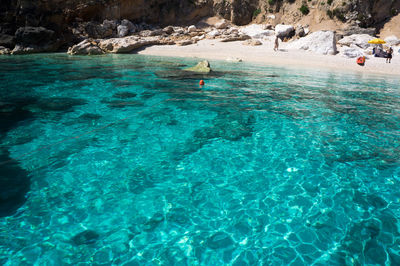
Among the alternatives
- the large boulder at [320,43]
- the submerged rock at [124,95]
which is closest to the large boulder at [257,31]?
the large boulder at [320,43]

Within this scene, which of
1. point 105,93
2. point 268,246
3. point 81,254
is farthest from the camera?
point 105,93

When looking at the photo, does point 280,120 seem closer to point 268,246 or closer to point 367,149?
point 367,149

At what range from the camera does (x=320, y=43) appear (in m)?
25.0

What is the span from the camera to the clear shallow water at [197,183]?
3.18 metres

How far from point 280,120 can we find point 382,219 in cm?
436

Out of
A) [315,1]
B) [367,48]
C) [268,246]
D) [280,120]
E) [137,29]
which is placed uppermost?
[315,1]

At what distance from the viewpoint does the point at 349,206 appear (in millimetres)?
4004

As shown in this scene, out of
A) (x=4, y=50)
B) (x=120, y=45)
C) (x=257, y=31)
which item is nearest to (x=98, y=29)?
(x=120, y=45)

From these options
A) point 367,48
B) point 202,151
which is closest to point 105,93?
point 202,151

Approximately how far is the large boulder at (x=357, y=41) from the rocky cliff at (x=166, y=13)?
15.8 feet

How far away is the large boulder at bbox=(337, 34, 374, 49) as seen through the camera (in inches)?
1008

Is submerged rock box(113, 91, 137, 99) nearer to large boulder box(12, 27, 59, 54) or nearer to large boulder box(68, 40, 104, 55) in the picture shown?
large boulder box(68, 40, 104, 55)

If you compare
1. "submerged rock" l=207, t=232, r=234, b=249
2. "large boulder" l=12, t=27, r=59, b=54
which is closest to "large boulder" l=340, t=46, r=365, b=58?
"submerged rock" l=207, t=232, r=234, b=249

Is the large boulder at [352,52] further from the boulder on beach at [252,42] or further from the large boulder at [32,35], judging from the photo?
the large boulder at [32,35]
